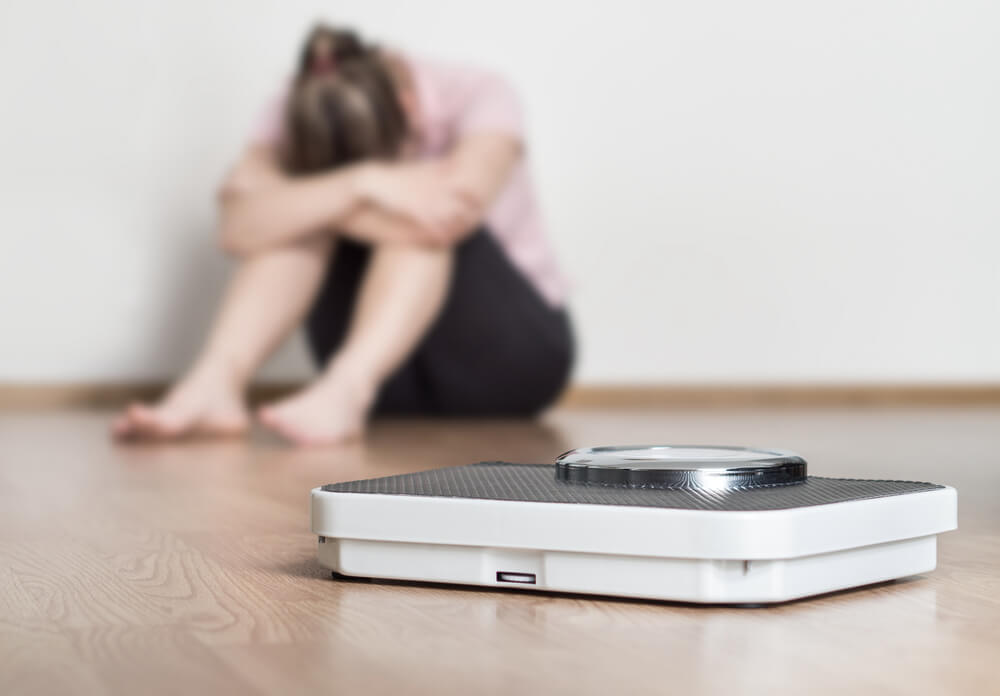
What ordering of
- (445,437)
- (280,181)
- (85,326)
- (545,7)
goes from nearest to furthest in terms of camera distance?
(445,437) → (280,181) → (85,326) → (545,7)

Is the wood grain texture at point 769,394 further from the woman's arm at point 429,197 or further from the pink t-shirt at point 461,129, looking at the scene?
the woman's arm at point 429,197

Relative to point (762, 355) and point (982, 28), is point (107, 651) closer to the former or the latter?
point (762, 355)

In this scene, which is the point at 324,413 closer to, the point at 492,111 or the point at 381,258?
the point at 381,258

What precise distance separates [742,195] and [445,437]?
151cm

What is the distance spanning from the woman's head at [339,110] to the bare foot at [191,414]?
0.40 metres

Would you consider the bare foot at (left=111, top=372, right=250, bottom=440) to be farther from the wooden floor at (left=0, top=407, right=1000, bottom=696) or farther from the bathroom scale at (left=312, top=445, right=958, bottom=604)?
the bathroom scale at (left=312, top=445, right=958, bottom=604)

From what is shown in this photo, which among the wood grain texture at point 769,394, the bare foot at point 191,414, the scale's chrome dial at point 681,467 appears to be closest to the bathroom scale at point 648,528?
the scale's chrome dial at point 681,467

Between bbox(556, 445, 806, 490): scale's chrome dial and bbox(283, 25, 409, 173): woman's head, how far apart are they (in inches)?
53.3

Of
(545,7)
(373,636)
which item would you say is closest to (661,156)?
(545,7)

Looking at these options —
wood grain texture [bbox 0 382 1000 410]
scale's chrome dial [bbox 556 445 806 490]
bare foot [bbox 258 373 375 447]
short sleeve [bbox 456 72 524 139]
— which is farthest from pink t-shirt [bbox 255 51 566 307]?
scale's chrome dial [bbox 556 445 806 490]

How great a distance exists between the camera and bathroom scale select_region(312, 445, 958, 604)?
44 centimetres

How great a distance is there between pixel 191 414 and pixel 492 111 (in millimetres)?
608

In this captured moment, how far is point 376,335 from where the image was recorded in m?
1.64

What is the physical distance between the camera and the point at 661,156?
2.87 meters
